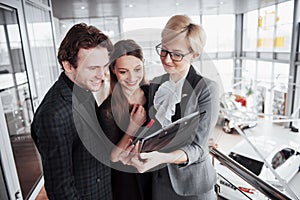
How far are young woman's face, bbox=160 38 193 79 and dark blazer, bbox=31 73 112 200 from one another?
26 cm

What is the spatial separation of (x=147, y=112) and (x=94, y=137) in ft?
0.62

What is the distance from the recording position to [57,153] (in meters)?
0.70

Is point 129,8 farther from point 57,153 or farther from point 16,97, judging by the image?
point 16,97

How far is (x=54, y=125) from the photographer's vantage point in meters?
0.68

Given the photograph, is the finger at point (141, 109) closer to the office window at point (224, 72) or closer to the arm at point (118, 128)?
the arm at point (118, 128)

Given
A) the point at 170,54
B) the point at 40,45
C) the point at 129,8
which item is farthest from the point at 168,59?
the point at 40,45

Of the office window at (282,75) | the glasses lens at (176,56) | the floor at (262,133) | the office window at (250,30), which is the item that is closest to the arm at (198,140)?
the glasses lens at (176,56)

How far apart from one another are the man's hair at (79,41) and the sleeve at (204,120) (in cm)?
31

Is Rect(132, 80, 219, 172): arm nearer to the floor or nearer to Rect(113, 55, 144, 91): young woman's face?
Rect(113, 55, 144, 91): young woman's face

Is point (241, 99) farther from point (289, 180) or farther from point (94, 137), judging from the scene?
point (94, 137)

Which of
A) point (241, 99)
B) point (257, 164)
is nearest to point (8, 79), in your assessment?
point (257, 164)

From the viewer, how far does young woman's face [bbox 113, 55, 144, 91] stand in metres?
0.64

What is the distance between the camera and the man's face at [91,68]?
0.65 metres

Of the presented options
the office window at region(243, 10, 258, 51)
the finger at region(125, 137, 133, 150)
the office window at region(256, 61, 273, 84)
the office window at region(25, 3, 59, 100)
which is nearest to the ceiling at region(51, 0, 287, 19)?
A: the office window at region(25, 3, 59, 100)
